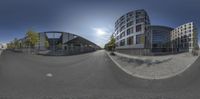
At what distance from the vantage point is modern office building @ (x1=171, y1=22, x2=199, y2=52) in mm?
4895

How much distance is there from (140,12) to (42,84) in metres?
4.64

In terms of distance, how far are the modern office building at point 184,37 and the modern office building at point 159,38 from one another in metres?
0.19

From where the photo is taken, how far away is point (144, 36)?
5980mm

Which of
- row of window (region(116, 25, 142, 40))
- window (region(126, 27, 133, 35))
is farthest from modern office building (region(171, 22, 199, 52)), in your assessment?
window (region(126, 27, 133, 35))

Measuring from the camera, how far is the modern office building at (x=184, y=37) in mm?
4895

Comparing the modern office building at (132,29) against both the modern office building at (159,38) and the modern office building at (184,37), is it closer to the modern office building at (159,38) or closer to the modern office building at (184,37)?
the modern office building at (159,38)

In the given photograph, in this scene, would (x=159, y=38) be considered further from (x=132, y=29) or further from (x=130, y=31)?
→ (x=130, y=31)

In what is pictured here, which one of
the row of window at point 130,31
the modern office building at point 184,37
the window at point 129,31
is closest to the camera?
the modern office building at point 184,37

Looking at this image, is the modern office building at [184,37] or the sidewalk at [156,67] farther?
the sidewalk at [156,67]

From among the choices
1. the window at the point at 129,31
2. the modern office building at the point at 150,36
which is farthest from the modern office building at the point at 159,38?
the window at the point at 129,31

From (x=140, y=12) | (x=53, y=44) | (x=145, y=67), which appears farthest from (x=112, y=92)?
(x=145, y=67)

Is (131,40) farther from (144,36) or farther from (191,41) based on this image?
(191,41)

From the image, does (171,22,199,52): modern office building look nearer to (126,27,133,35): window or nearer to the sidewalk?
(126,27,133,35): window

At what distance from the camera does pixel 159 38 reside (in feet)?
17.4
